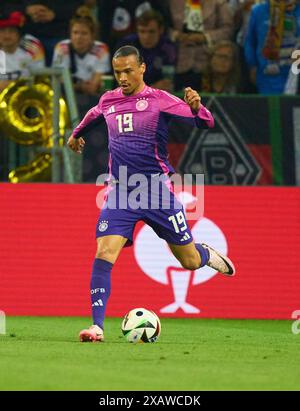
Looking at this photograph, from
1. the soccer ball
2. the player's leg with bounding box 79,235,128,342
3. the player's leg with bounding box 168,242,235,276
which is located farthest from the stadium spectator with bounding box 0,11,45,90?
the soccer ball

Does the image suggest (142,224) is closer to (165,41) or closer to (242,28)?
(165,41)

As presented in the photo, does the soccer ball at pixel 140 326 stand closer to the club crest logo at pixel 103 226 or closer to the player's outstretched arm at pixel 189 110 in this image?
the club crest logo at pixel 103 226

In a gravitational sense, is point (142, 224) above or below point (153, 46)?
below

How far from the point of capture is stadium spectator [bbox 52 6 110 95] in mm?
15492

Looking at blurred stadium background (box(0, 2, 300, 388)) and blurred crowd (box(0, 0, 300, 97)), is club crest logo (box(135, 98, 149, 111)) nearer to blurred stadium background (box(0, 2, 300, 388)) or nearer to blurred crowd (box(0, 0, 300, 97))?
blurred stadium background (box(0, 2, 300, 388))

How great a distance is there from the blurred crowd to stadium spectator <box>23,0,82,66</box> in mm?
13

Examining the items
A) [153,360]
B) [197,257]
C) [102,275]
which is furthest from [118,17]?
[153,360]

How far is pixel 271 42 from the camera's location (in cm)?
1605

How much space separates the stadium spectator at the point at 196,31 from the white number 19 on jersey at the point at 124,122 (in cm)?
553

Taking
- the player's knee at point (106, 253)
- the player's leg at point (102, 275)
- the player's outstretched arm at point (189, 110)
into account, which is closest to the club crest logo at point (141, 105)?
the player's outstretched arm at point (189, 110)

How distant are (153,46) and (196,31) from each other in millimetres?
843

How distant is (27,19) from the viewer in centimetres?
1593
